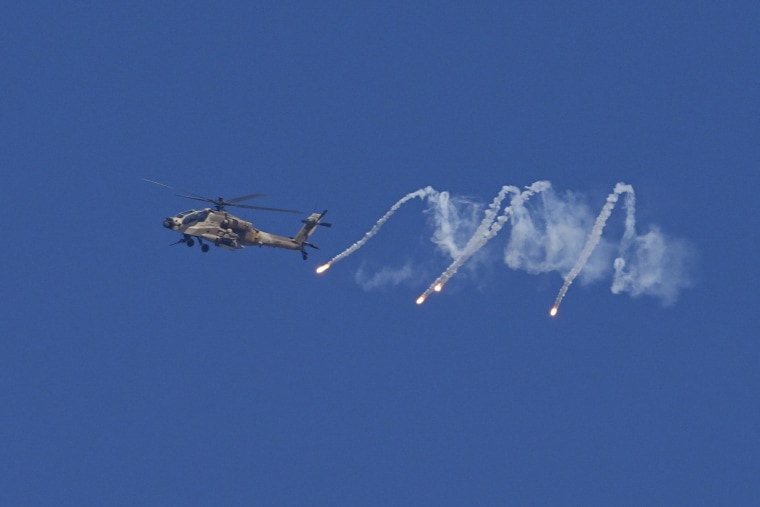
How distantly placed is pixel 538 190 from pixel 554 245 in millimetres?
3748

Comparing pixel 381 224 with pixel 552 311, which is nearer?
pixel 552 311

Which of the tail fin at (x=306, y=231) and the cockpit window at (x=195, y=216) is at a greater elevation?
the tail fin at (x=306, y=231)

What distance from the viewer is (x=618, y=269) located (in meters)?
83.2

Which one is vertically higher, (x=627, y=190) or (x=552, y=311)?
(x=627, y=190)

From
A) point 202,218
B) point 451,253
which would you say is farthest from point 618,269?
point 202,218

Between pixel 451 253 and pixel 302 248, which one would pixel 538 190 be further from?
pixel 302 248

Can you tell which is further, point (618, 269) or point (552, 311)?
point (618, 269)

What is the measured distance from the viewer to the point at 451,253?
3238 inches

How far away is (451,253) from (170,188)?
1768 centimetres

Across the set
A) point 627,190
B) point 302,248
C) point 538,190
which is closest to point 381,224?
point 302,248

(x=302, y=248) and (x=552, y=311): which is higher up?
(x=302, y=248)

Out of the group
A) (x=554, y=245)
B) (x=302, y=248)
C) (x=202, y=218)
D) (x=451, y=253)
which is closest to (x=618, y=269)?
(x=554, y=245)

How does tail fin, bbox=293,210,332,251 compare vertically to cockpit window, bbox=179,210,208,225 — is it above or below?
above

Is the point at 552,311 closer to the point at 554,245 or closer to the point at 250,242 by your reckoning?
the point at 554,245
